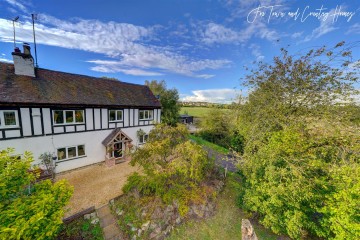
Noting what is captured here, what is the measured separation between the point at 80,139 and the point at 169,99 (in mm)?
14624

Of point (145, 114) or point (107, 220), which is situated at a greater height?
point (145, 114)

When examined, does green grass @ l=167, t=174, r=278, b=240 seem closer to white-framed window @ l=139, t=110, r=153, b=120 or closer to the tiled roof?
the tiled roof

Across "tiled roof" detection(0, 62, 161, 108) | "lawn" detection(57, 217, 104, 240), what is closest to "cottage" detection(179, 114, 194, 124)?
"tiled roof" detection(0, 62, 161, 108)

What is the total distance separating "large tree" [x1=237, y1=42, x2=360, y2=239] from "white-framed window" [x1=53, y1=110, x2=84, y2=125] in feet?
39.4

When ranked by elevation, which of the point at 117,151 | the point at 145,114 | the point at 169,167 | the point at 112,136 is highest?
the point at 145,114

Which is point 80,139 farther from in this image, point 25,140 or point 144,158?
point 144,158

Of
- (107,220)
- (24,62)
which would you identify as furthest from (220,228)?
(24,62)

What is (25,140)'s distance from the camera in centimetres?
930

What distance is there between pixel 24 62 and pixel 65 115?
438cm

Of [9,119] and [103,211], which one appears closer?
[103,211]

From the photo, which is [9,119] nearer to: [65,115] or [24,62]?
[65,115]

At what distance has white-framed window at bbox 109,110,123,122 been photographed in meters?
13.3

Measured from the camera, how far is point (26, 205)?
3.44m

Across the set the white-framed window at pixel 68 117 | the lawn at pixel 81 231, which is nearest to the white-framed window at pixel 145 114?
the white-framed window at pixel 68 117
